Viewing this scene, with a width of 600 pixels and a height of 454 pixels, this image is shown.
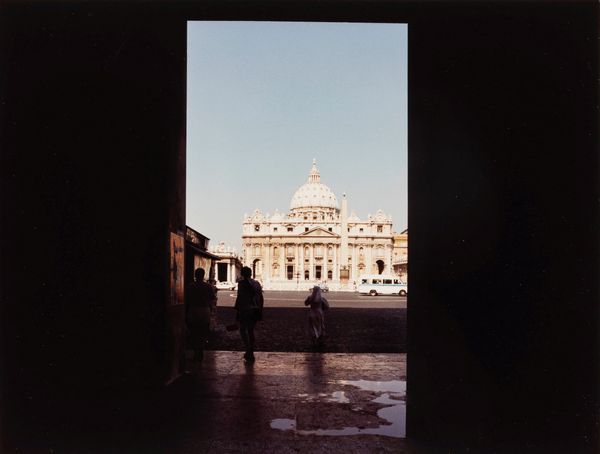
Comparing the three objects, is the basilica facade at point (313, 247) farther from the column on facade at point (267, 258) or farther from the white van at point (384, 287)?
the white van at point (384, 287)

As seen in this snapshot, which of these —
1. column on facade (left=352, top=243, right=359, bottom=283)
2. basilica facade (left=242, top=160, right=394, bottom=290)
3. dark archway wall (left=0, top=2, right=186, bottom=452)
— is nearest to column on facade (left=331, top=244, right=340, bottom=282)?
basilica facade (left=242, top=160, right=394, bottom=290)

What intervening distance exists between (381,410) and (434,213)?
2.16 meters

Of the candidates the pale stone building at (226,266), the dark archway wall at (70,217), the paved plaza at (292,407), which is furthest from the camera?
the pale stone building at (226,266)

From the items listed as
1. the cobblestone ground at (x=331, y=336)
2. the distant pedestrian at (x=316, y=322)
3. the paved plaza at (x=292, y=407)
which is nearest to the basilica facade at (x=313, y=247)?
the cobblestone ground at (x=331, y=336)

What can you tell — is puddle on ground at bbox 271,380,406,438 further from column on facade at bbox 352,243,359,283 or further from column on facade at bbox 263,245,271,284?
column on facade at bbox 263,245,271,284

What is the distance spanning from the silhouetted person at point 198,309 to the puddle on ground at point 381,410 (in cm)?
228

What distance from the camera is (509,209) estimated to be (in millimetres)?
3729

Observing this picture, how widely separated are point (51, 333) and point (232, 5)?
8.57 ft

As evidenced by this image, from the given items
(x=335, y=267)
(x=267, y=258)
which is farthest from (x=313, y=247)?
(x=267, y=258)

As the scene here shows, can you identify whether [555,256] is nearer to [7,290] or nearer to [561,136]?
[561,136]

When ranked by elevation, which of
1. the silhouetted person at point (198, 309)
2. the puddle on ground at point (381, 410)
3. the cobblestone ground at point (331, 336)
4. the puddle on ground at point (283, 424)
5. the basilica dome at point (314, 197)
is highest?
the basilica dome at point (314, 197)

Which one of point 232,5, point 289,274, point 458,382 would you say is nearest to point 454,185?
point 458,382

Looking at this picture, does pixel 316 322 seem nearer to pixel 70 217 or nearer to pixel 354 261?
pixel 70 217

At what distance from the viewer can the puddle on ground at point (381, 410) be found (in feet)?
14.6
